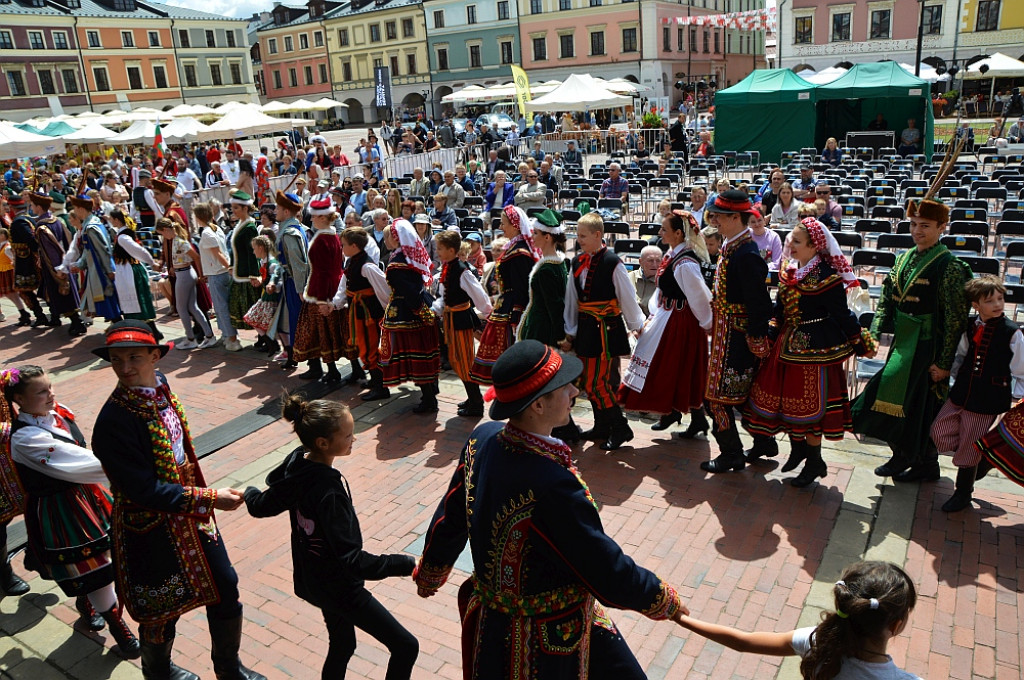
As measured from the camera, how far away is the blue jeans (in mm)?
9102

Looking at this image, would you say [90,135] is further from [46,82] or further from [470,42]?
[470,42]

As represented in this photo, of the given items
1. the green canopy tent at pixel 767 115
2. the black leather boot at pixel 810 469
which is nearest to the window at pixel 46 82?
the green canopy tent at pixel 767 115

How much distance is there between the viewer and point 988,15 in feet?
134

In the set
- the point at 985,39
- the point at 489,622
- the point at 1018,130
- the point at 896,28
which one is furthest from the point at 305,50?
the point at 489,622

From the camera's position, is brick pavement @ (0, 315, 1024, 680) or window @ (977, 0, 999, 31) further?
window @ (977, 0, 999, 31)

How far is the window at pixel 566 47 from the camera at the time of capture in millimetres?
55875

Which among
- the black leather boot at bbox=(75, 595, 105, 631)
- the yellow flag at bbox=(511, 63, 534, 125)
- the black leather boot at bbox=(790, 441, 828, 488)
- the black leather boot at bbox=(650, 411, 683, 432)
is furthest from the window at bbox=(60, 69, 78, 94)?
the black leather boot at bbox=(790, 441, 828, 488)

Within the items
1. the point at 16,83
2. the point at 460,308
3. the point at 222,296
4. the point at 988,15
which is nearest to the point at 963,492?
the point at 460,308

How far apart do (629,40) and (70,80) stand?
39.1 m

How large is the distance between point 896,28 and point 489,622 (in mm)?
50688

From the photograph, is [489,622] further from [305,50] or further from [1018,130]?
[305,50]

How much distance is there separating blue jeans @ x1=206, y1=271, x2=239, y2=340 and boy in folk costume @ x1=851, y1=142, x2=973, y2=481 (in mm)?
7052

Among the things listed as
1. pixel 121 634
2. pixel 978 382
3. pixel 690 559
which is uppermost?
pixel 978 382

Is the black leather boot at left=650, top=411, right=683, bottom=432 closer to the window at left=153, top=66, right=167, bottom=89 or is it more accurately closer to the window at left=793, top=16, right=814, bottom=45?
the window at left=793, top=16, right=814, bottom=45
